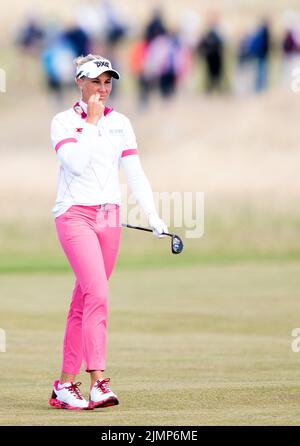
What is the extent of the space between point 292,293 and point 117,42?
Answer: 30.0 m

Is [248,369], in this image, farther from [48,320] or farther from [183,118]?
[183,118]

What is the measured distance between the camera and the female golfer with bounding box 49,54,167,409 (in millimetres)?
9219

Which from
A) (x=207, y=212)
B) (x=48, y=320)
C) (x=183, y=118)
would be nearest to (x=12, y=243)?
(x=207, y=212)

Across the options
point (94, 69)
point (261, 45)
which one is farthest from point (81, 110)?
point (261, 45)

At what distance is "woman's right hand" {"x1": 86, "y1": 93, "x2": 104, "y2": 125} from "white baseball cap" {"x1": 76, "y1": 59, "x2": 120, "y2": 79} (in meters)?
0.17

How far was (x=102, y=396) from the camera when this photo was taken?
9.15 meters

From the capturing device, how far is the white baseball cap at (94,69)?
30.7ft

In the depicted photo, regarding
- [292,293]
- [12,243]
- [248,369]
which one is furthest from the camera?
[12,243]

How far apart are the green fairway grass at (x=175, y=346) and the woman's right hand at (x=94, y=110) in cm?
177

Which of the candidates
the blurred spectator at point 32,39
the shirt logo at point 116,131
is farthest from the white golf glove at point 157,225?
the blurred spectator at point 32,39

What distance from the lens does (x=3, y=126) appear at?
45719 mm

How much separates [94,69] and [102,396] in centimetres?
202

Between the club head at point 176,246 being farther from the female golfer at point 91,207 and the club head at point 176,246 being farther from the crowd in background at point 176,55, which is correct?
the crowd in background at point 176,55

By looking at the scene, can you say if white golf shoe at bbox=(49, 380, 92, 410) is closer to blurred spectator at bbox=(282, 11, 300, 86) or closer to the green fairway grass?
the green fairway grass
